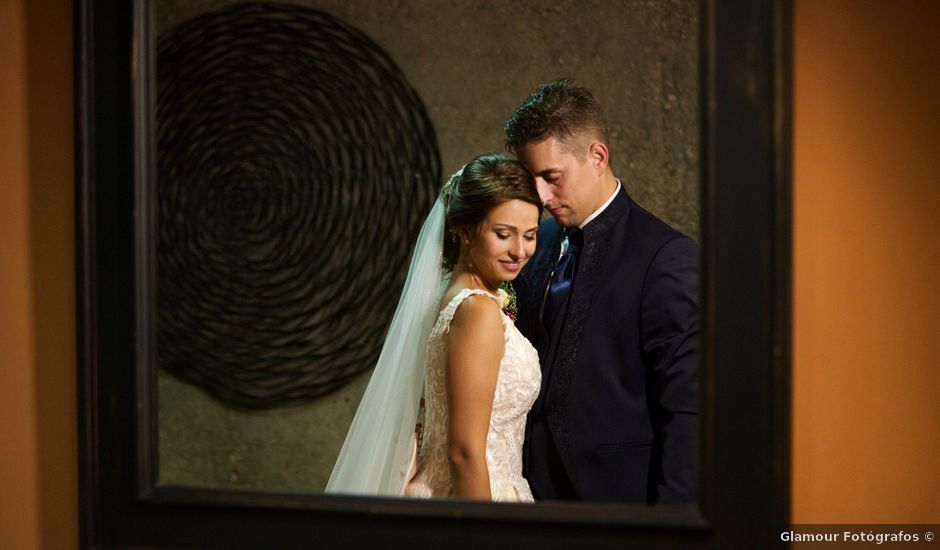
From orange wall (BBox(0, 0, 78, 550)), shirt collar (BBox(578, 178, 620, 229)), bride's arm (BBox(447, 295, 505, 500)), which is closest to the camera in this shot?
orange wall (BBox(0, 0, 78, 550))

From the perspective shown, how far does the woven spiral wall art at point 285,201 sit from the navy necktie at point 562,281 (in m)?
0.51

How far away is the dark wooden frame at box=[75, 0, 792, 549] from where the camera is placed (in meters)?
0.94

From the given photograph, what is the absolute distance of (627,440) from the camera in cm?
163

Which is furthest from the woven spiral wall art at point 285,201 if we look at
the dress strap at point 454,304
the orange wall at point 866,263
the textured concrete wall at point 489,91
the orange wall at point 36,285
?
the orange wall at point 866,263

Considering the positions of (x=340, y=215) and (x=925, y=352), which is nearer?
(x=925, y=352)

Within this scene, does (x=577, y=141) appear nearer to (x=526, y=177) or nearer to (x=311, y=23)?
(x=526, y=177)

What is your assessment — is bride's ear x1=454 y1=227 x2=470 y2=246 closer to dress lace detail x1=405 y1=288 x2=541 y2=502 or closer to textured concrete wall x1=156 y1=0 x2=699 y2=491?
dress lace detail x1=405 y1=288 x2=541 y2=502

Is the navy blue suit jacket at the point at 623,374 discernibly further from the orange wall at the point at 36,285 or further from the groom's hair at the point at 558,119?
the orange wall at the point at 36,285

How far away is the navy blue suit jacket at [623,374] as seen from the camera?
5.15 feet

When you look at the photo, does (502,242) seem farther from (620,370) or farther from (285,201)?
(285,201)

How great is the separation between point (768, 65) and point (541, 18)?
4.06 ft

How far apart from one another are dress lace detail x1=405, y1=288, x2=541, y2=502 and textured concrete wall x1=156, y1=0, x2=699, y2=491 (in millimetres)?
560

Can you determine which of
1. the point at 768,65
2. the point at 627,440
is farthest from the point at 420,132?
the point at 768,65

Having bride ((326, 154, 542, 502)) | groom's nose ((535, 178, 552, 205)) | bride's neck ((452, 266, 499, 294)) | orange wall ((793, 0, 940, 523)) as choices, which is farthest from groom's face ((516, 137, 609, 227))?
orange wall ((793, 0, 940, 523))
